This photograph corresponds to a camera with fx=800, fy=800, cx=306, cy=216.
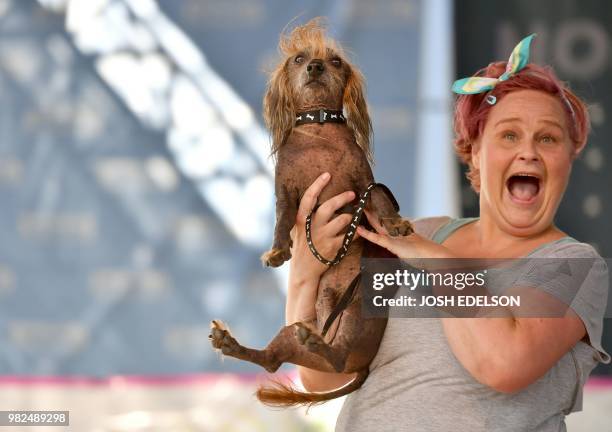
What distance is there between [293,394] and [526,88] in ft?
2.27

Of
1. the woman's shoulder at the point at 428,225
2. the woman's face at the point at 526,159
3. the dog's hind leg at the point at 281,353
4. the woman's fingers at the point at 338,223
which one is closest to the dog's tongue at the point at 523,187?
the woman's face at the point at 526,159

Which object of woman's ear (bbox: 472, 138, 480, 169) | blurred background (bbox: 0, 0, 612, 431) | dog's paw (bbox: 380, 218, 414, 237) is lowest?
dog's paw (bbox: 380, 218, 414, 237)

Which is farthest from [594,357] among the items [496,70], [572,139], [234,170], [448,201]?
[234,170]

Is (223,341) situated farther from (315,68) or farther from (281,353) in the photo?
(315,68)

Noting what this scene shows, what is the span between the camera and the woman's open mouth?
144 centimetres

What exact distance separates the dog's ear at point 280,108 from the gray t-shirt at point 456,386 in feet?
1.28

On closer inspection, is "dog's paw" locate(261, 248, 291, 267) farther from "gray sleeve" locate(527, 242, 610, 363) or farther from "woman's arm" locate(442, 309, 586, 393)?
"gray sleeve" locate(527, 242, 610, 363)

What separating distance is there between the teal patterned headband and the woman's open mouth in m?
0.15

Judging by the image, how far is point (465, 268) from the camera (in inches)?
55.8

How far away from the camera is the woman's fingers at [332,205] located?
135cm

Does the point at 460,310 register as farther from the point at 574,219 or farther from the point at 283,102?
the point at 574,219

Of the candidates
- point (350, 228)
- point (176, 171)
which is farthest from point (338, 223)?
point (176, 171)

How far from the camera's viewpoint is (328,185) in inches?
54.2

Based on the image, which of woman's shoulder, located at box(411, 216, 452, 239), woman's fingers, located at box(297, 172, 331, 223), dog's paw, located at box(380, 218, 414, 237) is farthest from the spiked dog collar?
woman's shoulder, located at box(411, 216, 452, 239)
